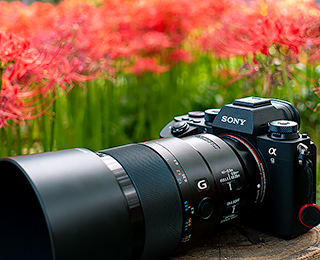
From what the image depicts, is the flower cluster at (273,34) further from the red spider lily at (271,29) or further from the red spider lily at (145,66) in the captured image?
the red spider lily at (145,66)

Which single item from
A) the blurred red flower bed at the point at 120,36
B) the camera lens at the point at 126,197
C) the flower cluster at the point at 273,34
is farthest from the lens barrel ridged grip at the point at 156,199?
the flower cluster at the point at 273,34

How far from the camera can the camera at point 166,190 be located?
0.63 m

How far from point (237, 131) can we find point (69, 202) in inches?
18.9

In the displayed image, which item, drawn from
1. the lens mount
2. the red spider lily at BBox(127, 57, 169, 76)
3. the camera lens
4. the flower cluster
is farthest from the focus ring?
the red spider lily at BBox(127, 57, 169, 76)

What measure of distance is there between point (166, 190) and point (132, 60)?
1.19 m

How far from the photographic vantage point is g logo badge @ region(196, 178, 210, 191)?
0.80m

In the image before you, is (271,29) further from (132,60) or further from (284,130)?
(132,60)

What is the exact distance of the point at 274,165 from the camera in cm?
92

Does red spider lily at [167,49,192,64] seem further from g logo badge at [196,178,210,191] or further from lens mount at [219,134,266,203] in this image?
g logo badge at [196,178,210,191]

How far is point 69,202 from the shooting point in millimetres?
615

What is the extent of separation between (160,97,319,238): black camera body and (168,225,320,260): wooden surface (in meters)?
0.02

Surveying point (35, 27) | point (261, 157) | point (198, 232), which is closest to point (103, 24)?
point (35, 27)

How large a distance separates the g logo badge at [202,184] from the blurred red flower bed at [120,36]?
0.47 m

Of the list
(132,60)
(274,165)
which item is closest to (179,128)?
(274,165)
